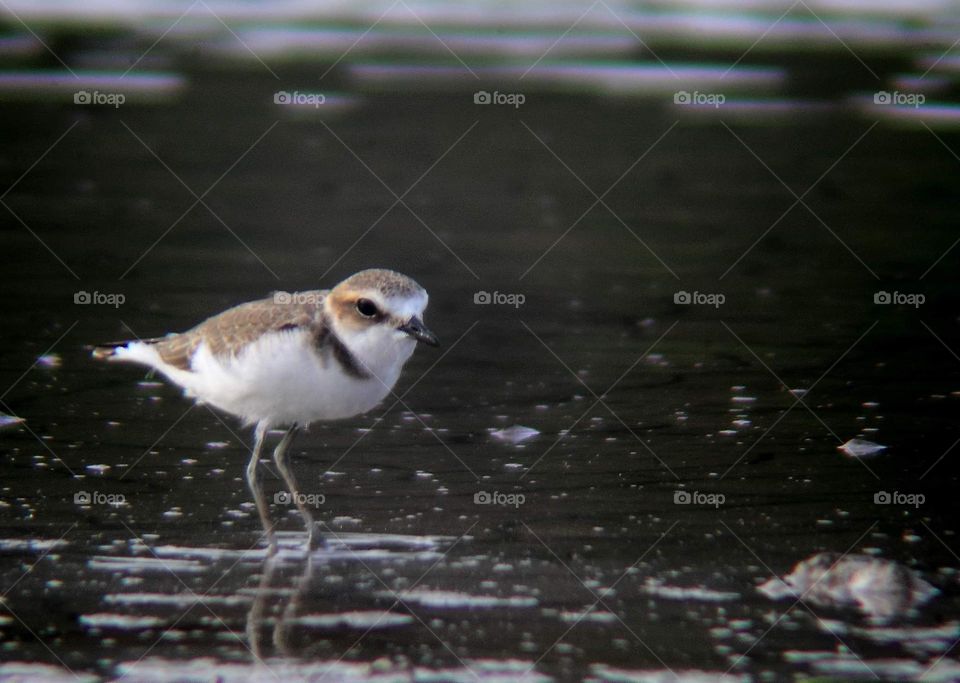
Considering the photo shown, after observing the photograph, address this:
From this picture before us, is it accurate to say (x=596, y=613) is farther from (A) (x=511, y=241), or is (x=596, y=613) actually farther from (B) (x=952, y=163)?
(B) (x=952, y=163)

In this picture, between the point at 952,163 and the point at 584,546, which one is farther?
the point at 952,163

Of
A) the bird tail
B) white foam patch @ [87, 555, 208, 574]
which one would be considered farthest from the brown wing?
white foam patch @ [87, 555, 208, 574]

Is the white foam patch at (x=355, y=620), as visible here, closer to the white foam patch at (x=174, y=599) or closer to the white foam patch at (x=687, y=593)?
the white foam patch at (x=174, y=599)

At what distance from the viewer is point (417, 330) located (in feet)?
21.0

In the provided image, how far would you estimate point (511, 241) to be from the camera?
12359 millimetres

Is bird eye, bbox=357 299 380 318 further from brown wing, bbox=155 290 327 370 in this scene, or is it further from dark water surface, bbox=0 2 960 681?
dark water surface, bbox=0 2 960 681

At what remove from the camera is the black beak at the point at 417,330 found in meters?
6.36

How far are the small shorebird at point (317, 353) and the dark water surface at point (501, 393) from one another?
54 cm

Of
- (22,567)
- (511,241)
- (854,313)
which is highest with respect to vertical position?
(511,241)

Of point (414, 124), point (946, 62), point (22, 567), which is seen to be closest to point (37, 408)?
point (22, 567)

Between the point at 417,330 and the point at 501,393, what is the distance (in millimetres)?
2326

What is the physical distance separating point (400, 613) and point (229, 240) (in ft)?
24.1

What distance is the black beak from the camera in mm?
6359

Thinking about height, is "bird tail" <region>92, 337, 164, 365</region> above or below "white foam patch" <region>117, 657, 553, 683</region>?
above
